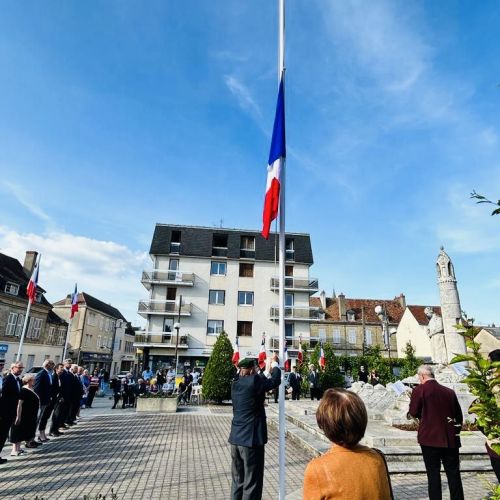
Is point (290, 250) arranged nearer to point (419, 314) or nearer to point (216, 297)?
point (216, 297)

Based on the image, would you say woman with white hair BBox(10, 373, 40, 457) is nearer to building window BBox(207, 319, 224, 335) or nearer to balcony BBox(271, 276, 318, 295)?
building window BBox(207, 319, 224, 335)

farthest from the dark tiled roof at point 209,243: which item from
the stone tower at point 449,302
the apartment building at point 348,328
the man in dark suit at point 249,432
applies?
the man in dark suit at point 249,432

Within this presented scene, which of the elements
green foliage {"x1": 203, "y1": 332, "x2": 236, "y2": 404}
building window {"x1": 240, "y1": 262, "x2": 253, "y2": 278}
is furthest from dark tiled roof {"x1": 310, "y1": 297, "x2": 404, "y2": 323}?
green foliage {"x1": 203, "y1": 332, "x2": 236, "y2": 404}

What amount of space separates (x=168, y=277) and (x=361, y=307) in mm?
25075

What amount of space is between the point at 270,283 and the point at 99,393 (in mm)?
18471

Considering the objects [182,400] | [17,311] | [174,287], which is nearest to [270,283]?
[174,287]

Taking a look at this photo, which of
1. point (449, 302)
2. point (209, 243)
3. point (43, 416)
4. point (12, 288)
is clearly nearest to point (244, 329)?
point (209, 243)

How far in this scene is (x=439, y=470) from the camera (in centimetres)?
459

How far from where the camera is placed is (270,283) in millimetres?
36938

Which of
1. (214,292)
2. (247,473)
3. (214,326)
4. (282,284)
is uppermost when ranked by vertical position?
(214,292)

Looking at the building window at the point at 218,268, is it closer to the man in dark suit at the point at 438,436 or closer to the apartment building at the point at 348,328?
the apartment building at the point at 348,328

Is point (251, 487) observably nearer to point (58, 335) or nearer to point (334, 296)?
point (58, 335)

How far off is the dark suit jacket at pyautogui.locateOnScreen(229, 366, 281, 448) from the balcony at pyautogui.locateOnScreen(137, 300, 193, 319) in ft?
99.8

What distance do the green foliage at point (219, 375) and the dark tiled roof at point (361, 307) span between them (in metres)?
28.6
